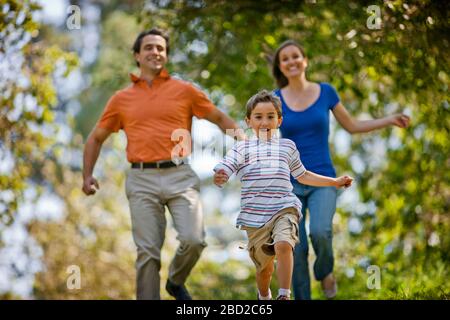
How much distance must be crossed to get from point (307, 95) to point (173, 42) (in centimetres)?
330

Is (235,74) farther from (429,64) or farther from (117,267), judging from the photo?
(117,267)

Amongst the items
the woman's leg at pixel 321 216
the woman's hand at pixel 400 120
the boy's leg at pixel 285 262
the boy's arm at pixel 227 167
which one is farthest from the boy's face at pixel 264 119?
the woman's hand at pixel 400 120

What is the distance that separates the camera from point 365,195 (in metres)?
Answer: 9.51

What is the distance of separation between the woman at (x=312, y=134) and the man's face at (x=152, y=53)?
835 mm

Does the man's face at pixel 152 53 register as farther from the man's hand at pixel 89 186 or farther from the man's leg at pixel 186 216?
the man's hand at pixel 89 186

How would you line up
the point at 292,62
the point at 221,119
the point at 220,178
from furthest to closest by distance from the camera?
the point at 221,119, the point at 292,62, the point at 220,178

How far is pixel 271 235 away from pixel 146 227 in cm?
143

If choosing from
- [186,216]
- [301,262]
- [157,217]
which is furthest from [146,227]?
[301,262]

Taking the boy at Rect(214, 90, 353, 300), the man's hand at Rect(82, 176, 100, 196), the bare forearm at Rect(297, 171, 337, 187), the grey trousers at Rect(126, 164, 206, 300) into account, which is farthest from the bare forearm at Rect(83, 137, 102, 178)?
the bare forearm at Rect(297, 171, 337, 187)

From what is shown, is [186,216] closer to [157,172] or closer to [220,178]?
[157,172]

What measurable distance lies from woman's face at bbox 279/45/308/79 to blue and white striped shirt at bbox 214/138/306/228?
1441 mm

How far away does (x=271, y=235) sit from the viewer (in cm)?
407

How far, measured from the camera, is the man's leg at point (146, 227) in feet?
17.3
